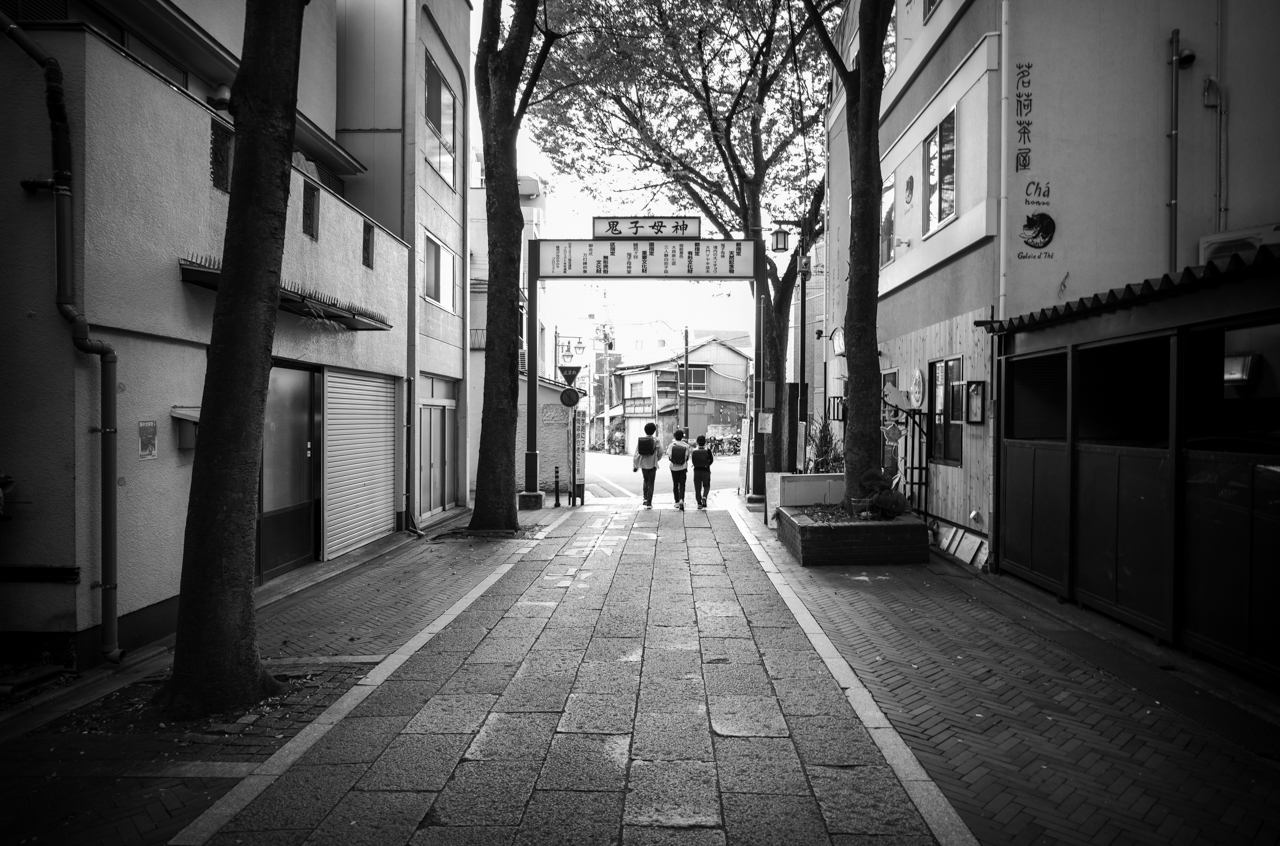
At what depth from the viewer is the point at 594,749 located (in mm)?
4926

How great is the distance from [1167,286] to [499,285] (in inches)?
413

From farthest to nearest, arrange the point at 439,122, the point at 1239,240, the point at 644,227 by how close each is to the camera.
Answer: the point at 644,227 < the point at 439,122 < the point at 1239,240

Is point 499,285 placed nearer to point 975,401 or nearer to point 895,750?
point 975,401

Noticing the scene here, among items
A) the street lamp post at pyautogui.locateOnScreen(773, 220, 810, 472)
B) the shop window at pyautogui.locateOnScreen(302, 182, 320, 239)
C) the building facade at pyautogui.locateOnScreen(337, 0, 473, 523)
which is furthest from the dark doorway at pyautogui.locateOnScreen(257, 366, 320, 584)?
the street lamp post at pyautogui.locateOnScreen(773, 220, 810, 472)

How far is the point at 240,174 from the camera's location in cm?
562

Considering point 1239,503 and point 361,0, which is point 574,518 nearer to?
point 361,0

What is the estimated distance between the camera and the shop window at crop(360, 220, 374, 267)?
12875 mm

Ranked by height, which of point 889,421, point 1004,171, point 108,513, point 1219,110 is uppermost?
point 1219,110

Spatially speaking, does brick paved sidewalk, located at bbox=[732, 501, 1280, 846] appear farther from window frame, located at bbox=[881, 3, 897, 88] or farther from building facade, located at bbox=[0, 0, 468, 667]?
window frame, located at bbox=[881, 3, 897, 88]

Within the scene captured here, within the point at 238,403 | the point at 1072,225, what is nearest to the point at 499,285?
the point at 1072,225

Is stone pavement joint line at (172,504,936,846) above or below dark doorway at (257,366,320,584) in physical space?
below

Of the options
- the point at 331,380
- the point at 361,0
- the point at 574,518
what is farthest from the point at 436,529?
the point at 361,0

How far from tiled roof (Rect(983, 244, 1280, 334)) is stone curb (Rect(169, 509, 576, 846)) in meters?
6.65

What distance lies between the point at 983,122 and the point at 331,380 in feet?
32.0
